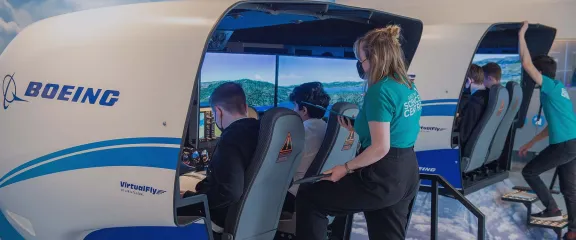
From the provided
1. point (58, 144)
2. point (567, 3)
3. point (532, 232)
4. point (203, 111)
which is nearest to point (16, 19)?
point (203, 111)

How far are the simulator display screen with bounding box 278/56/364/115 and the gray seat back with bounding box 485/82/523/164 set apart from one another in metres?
1.27

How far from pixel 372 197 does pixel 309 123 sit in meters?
0.85

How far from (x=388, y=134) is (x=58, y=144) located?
1.35 m

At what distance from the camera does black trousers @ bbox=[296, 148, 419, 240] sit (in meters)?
2.32

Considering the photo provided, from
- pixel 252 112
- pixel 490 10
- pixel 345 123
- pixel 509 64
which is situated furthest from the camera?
pixel 490 10

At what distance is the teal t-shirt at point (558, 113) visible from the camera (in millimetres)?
3986

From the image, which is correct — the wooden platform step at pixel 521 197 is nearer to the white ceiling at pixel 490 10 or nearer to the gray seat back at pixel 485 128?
the gray seat back at pixel 485 128

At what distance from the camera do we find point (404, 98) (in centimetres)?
228

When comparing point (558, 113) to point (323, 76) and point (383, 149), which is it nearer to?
point (323, 76)

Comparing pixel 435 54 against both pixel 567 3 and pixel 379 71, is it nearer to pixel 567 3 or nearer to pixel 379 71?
pixel 379 71

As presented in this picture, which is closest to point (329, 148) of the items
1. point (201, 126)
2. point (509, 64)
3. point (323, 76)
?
point (201, 126)

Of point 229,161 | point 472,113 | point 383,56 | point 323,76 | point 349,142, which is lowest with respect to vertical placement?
point 472,113

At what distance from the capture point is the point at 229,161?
7.56 ft

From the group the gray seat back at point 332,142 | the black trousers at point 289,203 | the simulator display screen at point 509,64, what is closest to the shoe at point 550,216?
the simulator display screen at point 509,64
